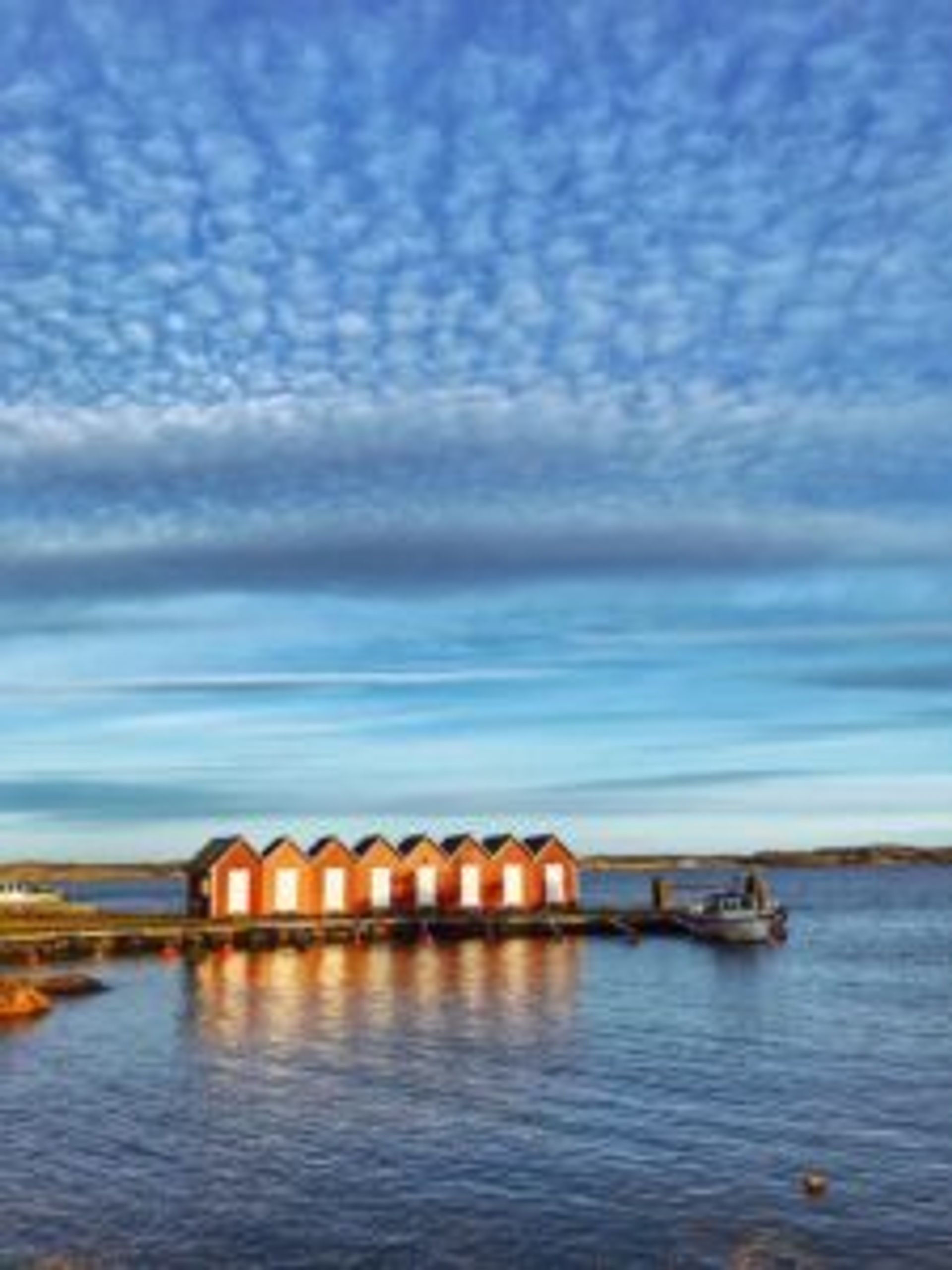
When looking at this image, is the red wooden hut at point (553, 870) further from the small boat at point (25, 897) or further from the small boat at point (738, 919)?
the small boat at point (25, 897)

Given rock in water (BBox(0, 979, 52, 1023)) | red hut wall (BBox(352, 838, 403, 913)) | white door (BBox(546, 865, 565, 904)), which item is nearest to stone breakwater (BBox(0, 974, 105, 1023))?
rock in water (BBox(0, 979, 52, 1023))

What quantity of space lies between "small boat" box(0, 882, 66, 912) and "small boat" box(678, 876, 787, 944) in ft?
162

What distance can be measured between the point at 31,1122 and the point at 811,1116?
21.3 meters

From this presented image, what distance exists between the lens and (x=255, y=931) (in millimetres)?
93562

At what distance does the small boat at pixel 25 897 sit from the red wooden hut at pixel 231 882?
1038 inches

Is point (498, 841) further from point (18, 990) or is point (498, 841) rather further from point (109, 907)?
point (109, 907)

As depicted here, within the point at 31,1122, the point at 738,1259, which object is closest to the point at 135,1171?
the point at 31,1122

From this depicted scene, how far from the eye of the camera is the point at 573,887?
10769cm

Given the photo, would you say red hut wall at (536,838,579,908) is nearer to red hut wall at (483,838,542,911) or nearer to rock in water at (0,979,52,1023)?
red hut wall at (483,838,542,911)

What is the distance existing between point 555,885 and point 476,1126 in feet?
216

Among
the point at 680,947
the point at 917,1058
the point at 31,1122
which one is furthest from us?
the point at 680,947

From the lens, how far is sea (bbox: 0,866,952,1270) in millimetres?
30594

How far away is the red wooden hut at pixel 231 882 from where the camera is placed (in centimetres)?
9606

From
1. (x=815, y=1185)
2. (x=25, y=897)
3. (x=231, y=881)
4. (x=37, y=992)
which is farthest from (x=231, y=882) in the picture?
(x=815, y=1185)
